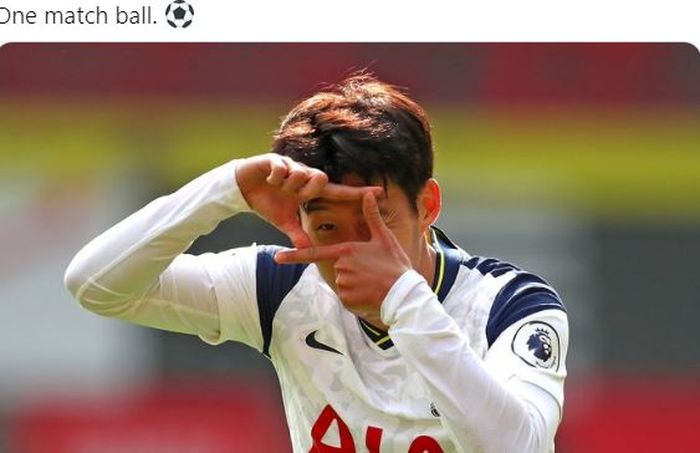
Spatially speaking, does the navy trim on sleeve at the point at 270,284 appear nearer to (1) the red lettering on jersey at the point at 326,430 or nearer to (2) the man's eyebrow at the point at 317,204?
(1) the red lettering on jersey at the point at 326,430

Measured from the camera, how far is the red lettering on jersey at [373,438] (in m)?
2.46

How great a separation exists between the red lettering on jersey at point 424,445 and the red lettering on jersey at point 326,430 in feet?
0.39

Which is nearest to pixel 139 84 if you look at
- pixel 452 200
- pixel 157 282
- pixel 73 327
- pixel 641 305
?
pixel 73 327

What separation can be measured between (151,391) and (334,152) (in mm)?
4445

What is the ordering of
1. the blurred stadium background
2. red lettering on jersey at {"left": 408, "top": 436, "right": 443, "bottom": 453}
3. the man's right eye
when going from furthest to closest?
1. the blurred stadium background
2. red lettering on jersey at {"left": 408, "top": 436, "right": 443, "bottom": 453}
3. the man's right eye

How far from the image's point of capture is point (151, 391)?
659 cm

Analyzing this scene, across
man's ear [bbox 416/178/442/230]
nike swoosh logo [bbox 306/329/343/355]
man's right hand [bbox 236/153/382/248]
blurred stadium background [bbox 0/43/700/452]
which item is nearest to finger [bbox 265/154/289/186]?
man's right hand [bbox 236/153/382/248]

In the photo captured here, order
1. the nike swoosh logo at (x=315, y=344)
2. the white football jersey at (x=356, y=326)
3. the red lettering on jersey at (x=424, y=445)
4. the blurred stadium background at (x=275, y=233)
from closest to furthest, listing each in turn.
→ the white football jersey at (x=356, y=326) < the red lettering on jersey at (x=424, y=445) < the nike swoosh logo at (x=315, y=344) < the blurred stadium background at (x=275, y=233)

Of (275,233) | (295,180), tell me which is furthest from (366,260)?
(275,233)

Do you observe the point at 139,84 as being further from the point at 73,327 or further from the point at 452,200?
the point at 452,200
